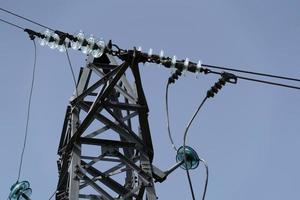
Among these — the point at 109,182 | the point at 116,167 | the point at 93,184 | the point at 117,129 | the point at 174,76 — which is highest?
the point at 174,76

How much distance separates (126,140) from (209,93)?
5.00 feet

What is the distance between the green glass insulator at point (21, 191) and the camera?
938cm

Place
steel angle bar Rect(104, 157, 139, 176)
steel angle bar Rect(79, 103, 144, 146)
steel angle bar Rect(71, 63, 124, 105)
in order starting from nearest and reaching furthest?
steel angle bar Rect(104, 157, 139, 176), steel angle bar Rect(79, 103, 144, 146), steel angle bar Rect(71, 63, 124, 105)

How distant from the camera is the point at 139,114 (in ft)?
31.5

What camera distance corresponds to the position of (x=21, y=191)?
937 centimetres

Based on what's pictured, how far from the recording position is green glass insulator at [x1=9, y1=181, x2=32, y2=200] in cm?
938

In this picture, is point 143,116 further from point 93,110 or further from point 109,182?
point 109,182

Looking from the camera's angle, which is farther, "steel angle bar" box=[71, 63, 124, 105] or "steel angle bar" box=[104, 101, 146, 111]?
"steel angle bar" box=[71, 63, 124, 105]

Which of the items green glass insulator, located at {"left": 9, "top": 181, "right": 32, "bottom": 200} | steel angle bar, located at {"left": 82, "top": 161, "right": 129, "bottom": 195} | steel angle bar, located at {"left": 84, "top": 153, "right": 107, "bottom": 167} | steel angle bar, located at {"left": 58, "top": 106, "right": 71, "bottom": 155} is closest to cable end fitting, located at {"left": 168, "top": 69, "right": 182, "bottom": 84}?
steel angle bar, located at {"left": 84, "top": 153, "right": 107, "bottom": 167}

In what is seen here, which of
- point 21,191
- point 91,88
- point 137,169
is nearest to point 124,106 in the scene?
point 91,88

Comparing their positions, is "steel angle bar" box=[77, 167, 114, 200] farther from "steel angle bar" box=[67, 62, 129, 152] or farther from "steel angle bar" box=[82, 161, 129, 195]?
"steel angle bar" box=[67, 62, 129, 152]

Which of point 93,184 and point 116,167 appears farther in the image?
point 116,167

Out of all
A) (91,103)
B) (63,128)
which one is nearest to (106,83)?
(91,103)

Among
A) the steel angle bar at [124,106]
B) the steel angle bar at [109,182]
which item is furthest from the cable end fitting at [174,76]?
the steel angle bar at [109,182]
